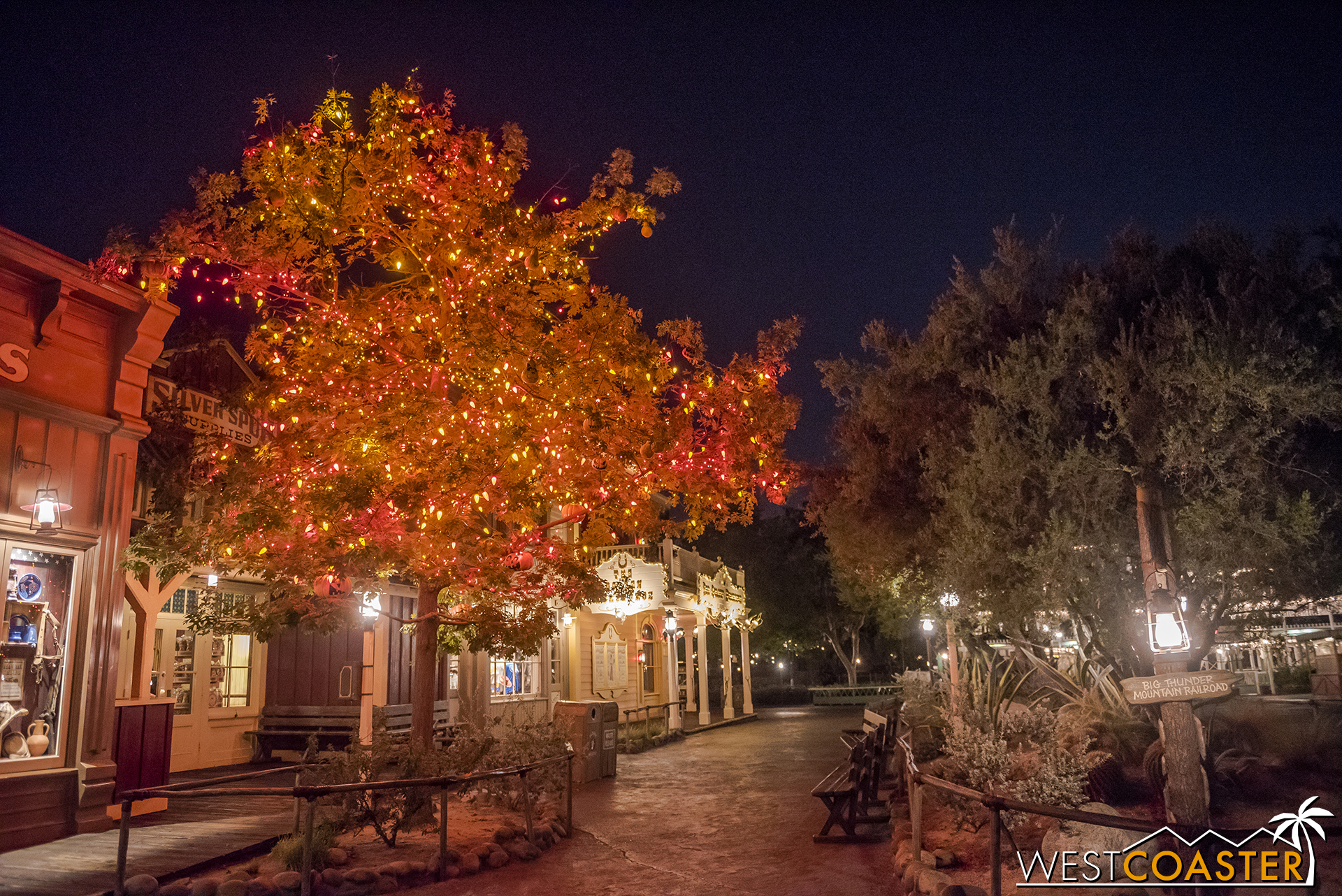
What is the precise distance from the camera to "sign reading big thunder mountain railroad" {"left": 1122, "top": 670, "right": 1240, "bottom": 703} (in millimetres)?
7258

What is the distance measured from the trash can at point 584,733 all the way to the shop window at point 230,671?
5247 mm

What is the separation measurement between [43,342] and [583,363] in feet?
18.6

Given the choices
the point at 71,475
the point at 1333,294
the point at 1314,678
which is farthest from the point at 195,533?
the point at 1314,678

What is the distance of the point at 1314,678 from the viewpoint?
1819 centimetres

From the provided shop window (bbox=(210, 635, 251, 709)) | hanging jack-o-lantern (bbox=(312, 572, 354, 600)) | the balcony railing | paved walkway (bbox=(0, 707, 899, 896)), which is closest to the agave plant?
paved walkway (bbox=(0, 707, 899, 896))

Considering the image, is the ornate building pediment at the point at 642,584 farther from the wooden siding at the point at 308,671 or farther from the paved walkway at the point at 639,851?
the paved walkway at the point at 639,851

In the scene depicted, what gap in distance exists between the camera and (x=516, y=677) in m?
19.5

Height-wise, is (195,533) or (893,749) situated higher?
(195,533)

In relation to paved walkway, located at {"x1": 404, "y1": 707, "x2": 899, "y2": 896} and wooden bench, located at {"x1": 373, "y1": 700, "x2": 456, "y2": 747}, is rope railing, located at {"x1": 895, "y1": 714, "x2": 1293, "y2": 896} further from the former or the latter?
wooden bench, located at {"x1": 373, "y1": 700, "x2": 456, "y2": 747}

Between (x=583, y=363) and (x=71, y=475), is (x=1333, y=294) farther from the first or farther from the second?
(x=71, y=475)

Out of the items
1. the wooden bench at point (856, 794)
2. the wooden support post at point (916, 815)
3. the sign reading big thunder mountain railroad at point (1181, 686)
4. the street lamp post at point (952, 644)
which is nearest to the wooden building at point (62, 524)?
the wooden bench at point (856, 794)

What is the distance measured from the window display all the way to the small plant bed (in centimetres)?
290

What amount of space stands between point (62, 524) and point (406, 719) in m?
7.76

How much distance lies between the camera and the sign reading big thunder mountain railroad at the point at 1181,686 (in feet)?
23.8
